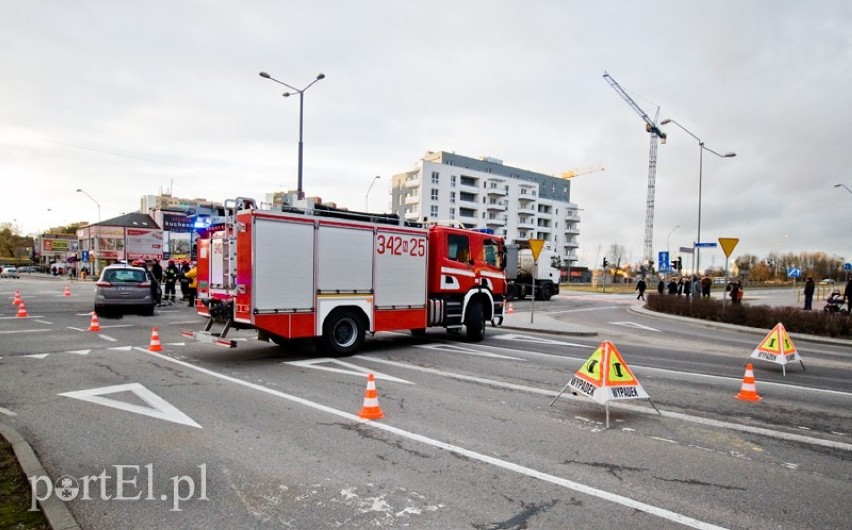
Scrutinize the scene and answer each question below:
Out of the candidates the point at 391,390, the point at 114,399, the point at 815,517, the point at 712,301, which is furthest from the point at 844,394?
the point at 712,301

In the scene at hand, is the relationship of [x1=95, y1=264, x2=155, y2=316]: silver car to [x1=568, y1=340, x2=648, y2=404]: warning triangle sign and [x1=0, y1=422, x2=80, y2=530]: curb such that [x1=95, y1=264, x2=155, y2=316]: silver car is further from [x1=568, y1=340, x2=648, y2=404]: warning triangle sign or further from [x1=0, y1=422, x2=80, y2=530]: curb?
[x1=568, y1=340, x2=648, y2=404]: warning triangle sign

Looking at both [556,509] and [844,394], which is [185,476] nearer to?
[556,509]

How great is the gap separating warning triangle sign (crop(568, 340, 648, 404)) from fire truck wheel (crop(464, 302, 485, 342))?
267 inches

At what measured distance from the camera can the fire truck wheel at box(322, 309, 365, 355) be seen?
1033 centimetres

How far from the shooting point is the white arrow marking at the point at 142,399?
6086 millimetres

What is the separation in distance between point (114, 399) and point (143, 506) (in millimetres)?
3591

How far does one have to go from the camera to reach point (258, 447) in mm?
5121

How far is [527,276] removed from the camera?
3494 centimetres

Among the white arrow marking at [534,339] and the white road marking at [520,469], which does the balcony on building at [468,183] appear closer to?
the white arrow marking at [534,339]

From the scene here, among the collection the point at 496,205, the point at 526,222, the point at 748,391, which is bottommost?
the point at 748,391

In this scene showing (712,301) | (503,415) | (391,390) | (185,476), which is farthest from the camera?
(712,301)

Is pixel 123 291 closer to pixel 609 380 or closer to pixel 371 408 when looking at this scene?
pixel 371 408

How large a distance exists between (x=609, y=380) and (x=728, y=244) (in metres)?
14.1

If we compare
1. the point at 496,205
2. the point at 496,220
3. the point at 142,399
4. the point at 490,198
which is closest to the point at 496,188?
the point at 490,198
